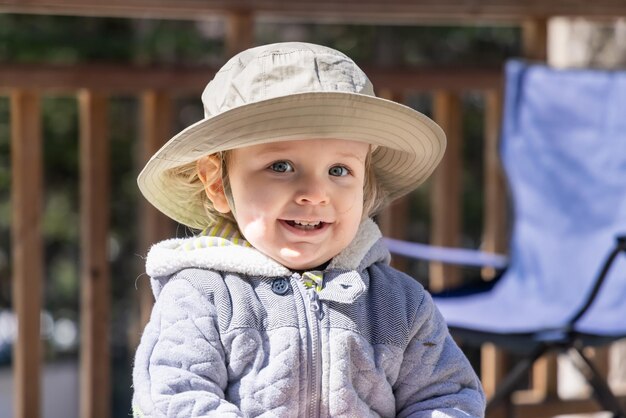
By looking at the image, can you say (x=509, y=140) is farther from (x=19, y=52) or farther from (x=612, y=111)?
(x=19, y=52)

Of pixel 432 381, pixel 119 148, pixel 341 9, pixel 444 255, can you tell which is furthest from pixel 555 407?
pixel 119 148

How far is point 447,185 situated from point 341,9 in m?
0.65

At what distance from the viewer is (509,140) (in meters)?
3.40

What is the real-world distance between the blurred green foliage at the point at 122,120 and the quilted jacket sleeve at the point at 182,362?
6.07 metres

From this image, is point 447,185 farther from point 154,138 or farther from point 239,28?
point 154,138

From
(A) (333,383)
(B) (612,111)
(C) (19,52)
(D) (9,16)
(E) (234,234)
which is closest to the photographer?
(A) (333,383)

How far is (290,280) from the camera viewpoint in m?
1.62

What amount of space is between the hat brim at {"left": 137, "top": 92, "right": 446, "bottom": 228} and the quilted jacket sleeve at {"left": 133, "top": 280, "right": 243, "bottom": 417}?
0.64 ft

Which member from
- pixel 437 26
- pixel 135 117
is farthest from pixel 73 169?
pixel 437 26

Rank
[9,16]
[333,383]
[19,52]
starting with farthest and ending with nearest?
[9,16] → [19,52] → [333,383]

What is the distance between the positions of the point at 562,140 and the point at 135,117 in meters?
5.13

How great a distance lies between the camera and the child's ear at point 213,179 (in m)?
1.69

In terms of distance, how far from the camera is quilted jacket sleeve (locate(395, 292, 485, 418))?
Result: 162 cm

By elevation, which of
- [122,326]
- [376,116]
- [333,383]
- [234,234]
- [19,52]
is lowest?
[122,326]
